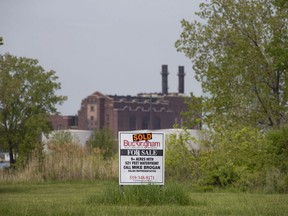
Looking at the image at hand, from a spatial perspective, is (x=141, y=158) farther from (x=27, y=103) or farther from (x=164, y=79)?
(x=164, y=79)

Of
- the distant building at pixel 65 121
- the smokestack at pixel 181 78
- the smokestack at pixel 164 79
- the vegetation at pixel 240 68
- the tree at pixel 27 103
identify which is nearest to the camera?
the vegetation at pixel 240 68

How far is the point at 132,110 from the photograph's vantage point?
454ft

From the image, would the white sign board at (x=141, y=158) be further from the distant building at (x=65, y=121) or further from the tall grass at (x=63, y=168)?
the distant building at (x=65, y=121)

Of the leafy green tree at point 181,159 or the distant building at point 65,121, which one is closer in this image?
the leafy green tree at point 181,159

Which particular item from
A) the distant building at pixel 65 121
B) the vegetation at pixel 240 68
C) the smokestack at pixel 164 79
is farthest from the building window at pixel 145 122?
the vegetation at pixel 240 68

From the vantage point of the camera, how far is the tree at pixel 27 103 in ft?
171

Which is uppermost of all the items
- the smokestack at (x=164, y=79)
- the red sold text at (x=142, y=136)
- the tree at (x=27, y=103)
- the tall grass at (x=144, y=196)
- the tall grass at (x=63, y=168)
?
the smokestack at (x=164, y=79)

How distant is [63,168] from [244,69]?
37.3ft

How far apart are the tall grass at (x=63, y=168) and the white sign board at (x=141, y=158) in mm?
17496

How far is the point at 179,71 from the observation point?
142375 millimetres

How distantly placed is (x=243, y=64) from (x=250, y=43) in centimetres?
161

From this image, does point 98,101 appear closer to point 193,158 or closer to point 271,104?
point 271,104

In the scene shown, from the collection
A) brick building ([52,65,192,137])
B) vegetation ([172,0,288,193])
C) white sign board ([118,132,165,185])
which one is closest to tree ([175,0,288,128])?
vegetation ([172,0,288,193])

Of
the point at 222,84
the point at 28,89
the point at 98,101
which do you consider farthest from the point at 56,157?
the point at 98,101
